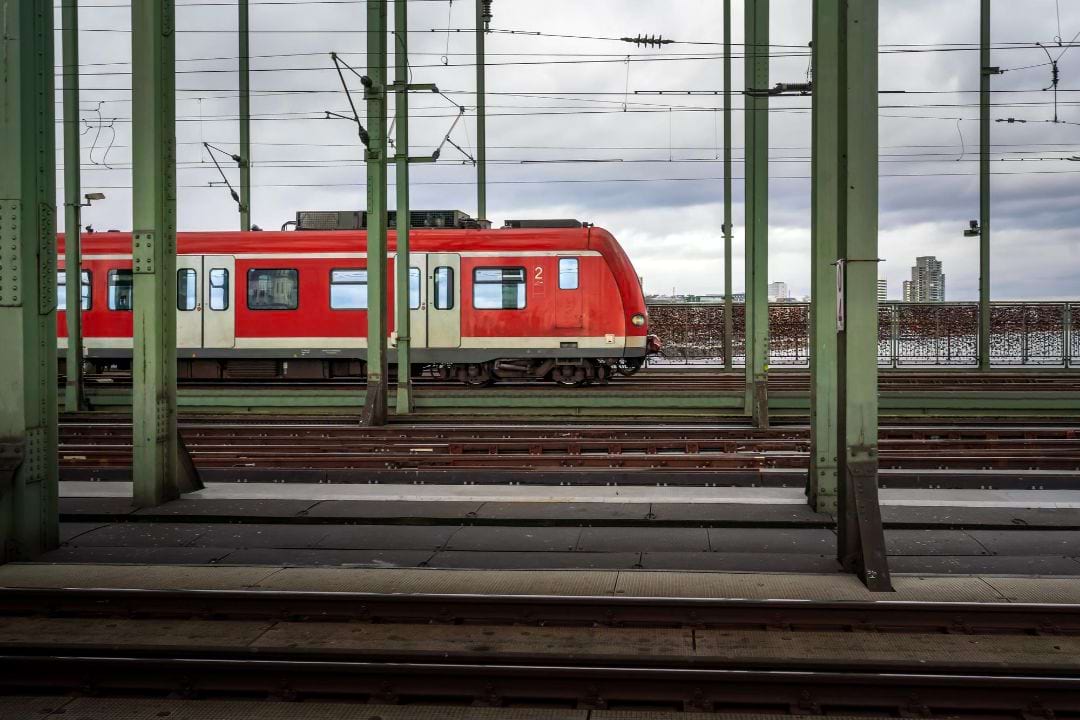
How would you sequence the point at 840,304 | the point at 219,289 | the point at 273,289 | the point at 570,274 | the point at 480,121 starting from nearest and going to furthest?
the point at 840,304, the point at 570,274, the point at 273,289, the point at 219,289, the point at 480,121

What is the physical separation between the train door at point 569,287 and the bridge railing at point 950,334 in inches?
Result: 317

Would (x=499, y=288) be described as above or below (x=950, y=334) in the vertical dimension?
above

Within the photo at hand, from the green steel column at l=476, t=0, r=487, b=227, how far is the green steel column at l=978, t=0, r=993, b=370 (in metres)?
11.9

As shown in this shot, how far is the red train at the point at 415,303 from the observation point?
68.0 feet

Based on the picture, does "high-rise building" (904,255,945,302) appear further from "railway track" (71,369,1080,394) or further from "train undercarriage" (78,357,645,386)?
"train undercarriage" (78,357,645,386)

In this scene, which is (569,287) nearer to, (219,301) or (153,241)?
(219,301)

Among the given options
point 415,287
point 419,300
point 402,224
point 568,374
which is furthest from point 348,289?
point 568,374

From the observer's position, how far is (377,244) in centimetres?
1579

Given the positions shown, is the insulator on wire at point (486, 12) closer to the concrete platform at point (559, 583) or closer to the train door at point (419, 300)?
the train door at point (419, 300)

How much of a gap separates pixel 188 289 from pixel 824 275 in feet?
54.0

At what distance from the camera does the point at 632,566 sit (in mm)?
7539

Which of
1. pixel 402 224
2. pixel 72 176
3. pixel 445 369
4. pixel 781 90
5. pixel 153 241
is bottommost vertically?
pixel 445 369

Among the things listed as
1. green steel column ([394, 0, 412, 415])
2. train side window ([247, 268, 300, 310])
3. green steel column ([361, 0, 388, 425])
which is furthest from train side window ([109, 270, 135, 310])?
green steel column ([361, 0, 388, 425])

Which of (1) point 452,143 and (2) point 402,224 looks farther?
(1) point 452,143
